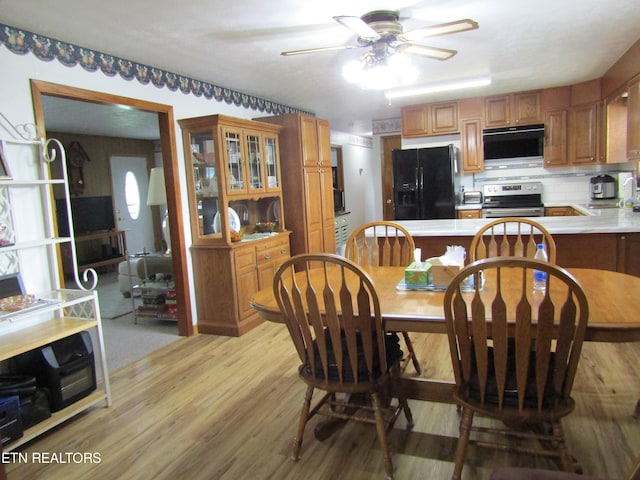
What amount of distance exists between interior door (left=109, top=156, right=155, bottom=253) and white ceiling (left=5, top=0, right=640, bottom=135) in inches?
150

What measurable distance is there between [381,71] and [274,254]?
2.09 meters

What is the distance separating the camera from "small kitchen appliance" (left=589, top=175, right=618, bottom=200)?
4.94 meters

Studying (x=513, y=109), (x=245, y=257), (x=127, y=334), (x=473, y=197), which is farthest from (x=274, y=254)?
(x=513, y=109)

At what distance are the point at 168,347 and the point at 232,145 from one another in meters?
1.74

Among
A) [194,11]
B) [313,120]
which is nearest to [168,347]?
[194,11]

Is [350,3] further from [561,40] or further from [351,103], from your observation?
[351,103]

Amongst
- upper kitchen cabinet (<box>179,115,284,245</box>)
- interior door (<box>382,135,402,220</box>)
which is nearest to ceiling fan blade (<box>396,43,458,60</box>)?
upper kitchen cabinet (<box>179,115,284,245</box>)

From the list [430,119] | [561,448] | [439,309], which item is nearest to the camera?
[561,448]

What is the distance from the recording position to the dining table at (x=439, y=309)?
1.45 m

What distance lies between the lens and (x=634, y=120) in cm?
364

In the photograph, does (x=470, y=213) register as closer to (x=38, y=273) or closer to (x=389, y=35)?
(x=389, y=35)

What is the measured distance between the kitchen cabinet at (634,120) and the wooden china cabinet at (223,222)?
3.14 meters

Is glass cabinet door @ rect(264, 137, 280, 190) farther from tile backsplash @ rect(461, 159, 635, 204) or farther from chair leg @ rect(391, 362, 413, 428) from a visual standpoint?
tile backsplash @ rect(461, 159, 635, 204)

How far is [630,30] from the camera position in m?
3.06
